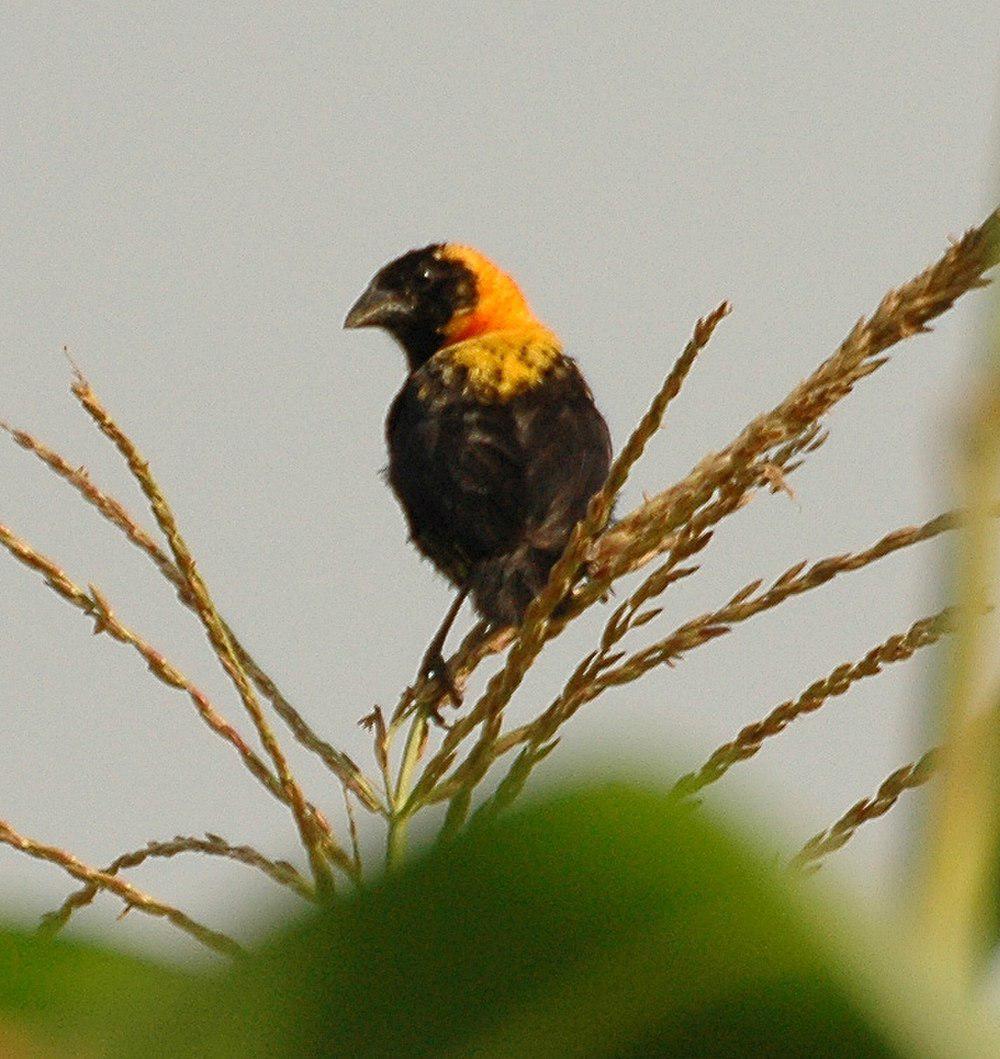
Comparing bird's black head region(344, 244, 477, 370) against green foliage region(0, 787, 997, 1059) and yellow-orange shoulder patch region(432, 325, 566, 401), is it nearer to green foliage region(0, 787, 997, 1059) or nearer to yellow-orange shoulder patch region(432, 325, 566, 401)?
yellow-orange shoulder patch region(432, 325, 566, 401)

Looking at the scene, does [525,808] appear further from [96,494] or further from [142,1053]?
[96,494]

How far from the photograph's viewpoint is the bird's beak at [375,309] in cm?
679

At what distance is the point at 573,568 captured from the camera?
7.43ft

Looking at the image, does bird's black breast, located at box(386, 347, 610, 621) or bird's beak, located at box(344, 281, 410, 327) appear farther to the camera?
bird's beak, located at box(344, 281, 410, 327)

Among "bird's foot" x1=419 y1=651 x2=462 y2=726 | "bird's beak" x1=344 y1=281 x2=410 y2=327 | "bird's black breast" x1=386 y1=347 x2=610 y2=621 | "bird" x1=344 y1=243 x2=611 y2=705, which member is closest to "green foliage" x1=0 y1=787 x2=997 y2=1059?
"bird's foot" x1=419 y1=651 x2=462 y2=726

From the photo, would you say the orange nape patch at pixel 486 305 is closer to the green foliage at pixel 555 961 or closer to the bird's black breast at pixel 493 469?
the bird's black breast at pixel 493 469

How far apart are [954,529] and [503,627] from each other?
3.20 meters

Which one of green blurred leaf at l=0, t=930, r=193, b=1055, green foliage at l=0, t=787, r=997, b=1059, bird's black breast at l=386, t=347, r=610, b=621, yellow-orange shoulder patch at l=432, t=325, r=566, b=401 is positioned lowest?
green foliage at l=0, t=787, r=997, b=1059

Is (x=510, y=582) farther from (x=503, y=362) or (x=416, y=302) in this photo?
(x=416, y=302)

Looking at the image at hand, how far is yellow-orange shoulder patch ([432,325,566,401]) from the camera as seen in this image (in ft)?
17.9

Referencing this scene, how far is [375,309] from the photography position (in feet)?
22.4

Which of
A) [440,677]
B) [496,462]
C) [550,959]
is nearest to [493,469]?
[496,462]

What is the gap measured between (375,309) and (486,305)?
1.53 feet

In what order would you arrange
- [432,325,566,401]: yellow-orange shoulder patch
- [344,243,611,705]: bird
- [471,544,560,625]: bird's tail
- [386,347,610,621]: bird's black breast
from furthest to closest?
[432,325,566,401]: yellow-orange shoulder patch → [386,347,610,621]: bird's black breast → [344,243,611,705]: bird → [471,544,560,625]: bird's tail
